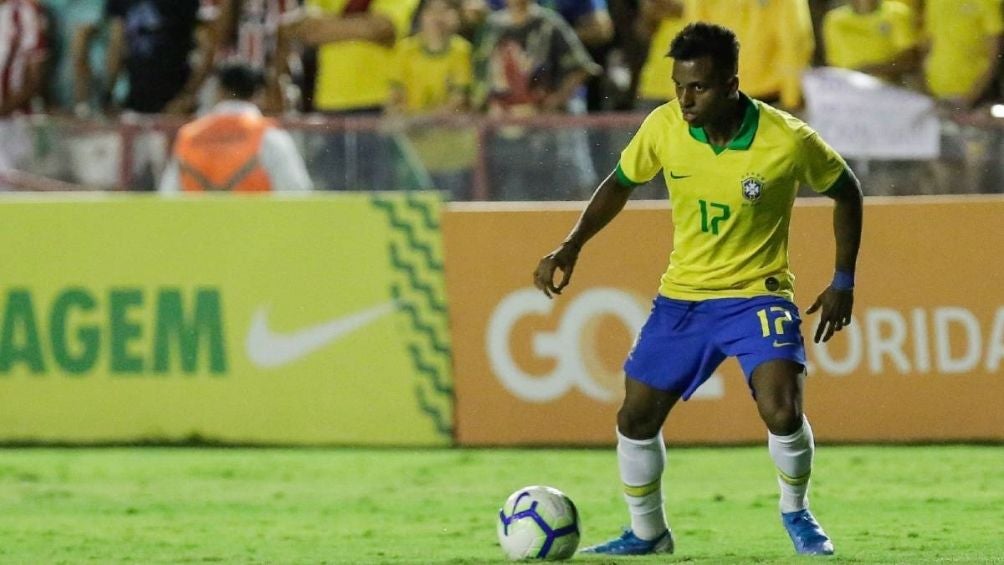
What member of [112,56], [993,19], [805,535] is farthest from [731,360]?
[112,56]

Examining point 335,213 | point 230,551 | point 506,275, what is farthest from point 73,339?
point 230,551

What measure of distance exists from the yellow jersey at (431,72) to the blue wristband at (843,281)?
19.9ft

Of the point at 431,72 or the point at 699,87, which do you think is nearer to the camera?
the point at 699,87

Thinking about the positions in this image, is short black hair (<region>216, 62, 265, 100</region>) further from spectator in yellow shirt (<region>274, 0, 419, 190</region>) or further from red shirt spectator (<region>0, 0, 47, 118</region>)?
red shirt spectator (<region>0, 0, 47, 118</region>)

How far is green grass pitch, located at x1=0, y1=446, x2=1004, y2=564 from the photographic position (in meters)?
7.48

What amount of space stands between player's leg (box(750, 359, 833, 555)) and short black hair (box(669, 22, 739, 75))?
3.53 feet

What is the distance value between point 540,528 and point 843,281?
1.40 meters

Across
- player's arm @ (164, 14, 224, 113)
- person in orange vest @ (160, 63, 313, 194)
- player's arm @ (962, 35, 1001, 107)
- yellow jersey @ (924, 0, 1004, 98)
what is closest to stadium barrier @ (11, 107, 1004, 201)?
person in orange vest @ (160, 63, 313, 194)

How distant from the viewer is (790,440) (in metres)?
6.95

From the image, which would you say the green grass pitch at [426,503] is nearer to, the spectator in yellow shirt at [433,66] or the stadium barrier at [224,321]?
the stadium barrier at [224,321]

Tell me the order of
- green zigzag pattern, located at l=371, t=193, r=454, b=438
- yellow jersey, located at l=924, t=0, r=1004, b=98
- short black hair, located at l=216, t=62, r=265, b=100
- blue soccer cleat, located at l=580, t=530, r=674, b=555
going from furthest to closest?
short black hair, located at l=216, t=62, r=265, b=100 < yellow jersey, located at l=924, t=0, r=1004, b=98 < green zigzag pattern, located at l=371, t=193, r=454, b=438 < blue soccer cleat, located at l=580, t=530, r=674, b=555

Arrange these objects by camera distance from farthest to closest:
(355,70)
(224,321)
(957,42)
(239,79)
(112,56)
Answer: (112,56) < (355,70) < (239,79) < (957,42) < (224,321)

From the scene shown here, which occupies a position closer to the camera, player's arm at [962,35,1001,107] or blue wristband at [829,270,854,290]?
blue wristband at [829,270,854,290]

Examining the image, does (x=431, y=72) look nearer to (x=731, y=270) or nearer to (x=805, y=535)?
(x=731, y=270)
